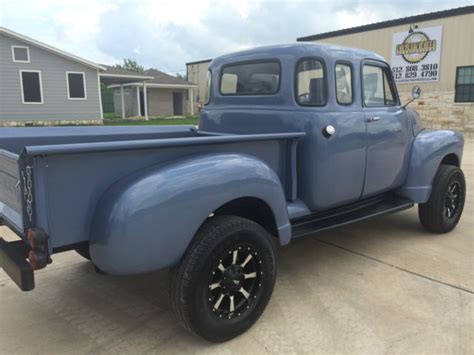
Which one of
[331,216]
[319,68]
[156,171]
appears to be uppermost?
[319,68]

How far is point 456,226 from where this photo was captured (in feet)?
16.8

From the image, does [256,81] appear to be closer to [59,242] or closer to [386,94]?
[386,94]

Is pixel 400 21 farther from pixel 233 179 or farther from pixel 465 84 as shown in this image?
pixel 233 179

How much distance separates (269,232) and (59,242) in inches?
59.6

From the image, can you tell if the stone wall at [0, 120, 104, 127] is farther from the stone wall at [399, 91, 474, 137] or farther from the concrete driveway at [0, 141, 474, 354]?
the concrete driveway at [0, 141, 474, 354]

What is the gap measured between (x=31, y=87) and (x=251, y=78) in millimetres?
18063

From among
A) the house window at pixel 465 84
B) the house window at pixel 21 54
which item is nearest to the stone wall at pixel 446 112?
the house window at pixel 465 84

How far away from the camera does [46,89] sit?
19328 millimetres

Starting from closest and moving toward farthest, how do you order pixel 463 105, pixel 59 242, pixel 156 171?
pixel 59 242
pixel 156 171
pixel 463 105

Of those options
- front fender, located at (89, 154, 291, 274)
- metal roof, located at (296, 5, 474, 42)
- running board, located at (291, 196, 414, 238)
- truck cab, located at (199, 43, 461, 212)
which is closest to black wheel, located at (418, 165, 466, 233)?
running board, located at (291, 196, 414, 238)

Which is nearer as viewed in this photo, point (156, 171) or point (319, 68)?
point (156, 171)

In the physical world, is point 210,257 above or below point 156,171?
below

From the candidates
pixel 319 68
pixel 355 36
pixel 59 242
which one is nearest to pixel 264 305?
pixel 59 242

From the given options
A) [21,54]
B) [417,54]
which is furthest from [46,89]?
[417,54]
